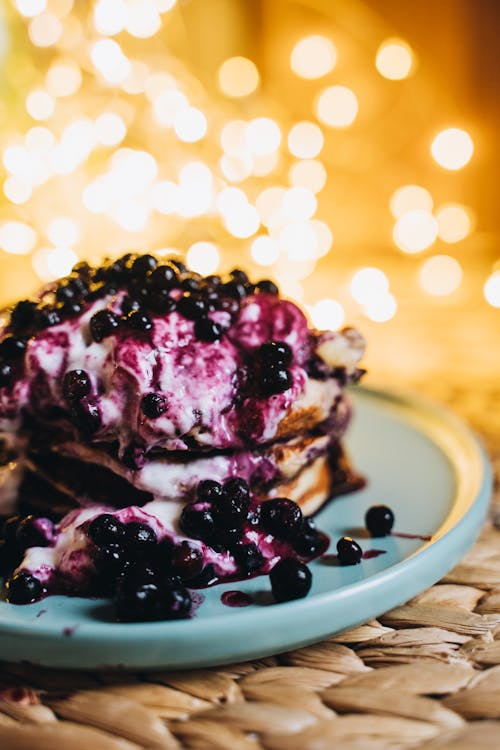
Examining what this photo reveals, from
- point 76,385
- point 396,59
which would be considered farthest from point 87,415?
point 396,59

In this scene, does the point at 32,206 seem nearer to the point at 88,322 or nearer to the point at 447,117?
the point at 88,322

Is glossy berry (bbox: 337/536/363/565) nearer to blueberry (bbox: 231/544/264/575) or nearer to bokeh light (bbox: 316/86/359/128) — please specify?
blueberry (bbox: 231/544/264/575)

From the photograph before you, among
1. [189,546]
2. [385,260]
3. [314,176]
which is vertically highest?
[314,176]

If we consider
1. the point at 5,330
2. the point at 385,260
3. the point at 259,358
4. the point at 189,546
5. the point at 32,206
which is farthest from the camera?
the point at 385,260

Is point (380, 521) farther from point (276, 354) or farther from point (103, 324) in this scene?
point (103, 324)

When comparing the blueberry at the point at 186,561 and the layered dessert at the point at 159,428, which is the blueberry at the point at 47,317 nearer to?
the layered dessert at the point at 159,428

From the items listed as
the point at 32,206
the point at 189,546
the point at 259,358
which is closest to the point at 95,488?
the point at 189,546
